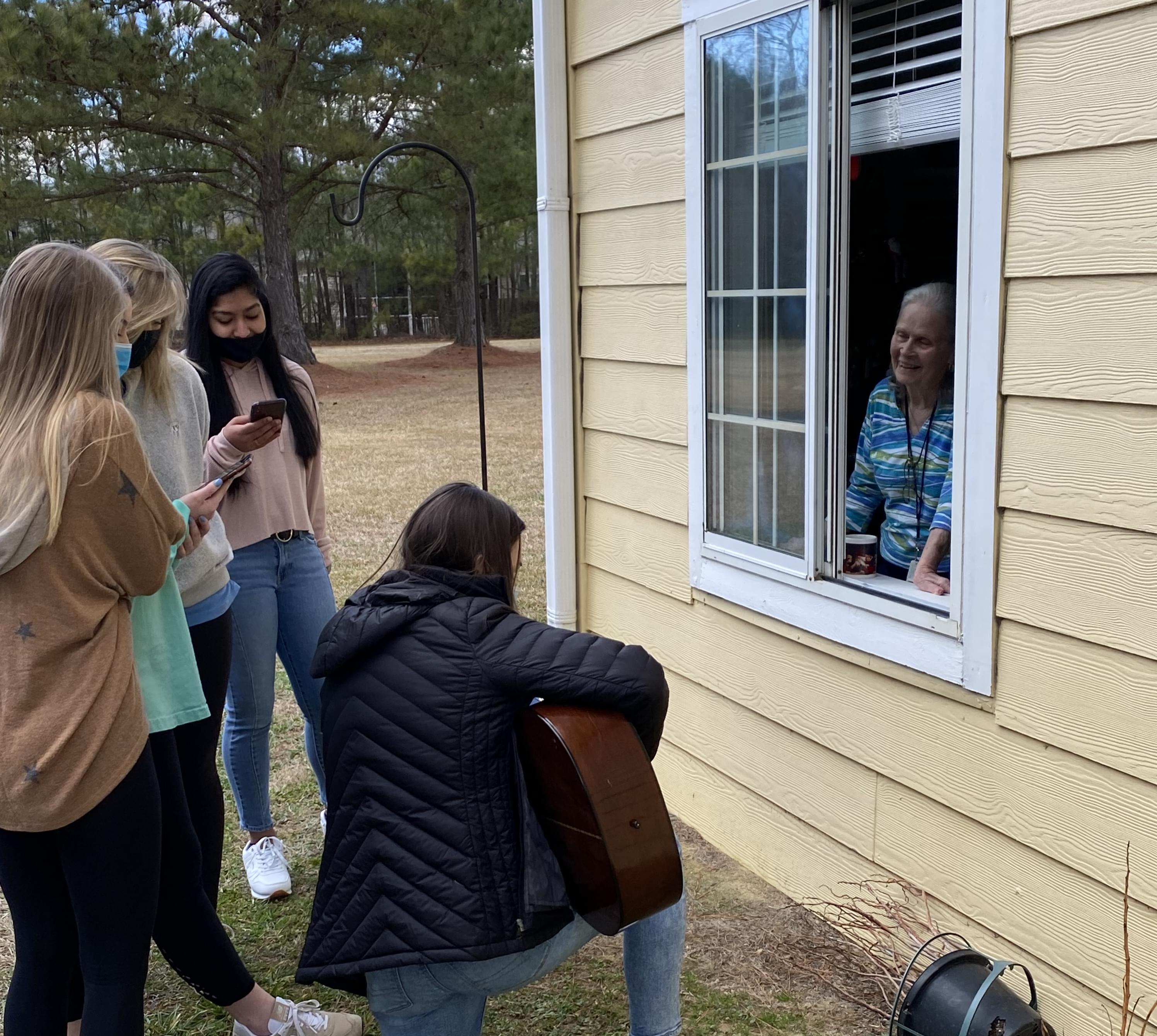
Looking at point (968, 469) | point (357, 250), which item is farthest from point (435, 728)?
point (357, 250)

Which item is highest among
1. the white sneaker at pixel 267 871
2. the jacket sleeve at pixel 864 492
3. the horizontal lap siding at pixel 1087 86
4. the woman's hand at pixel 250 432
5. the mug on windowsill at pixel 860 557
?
the horizontal lap siding at pixel 1087 86

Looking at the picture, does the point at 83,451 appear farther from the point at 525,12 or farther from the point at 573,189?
the point at 525,12

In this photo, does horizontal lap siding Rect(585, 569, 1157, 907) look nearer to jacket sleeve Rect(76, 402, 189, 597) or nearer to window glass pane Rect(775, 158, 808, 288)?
window glass pane Rect(775, 158, 808, 288)

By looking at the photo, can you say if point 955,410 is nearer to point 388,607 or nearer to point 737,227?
point 737,227

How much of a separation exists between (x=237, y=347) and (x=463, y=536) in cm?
128

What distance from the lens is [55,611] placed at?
6.06ft

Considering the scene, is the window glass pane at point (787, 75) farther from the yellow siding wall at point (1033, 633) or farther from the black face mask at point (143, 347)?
the black face mask at point (143, 347)

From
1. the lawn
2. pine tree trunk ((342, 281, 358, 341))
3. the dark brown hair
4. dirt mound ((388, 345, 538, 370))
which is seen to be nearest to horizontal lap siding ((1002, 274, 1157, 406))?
the dark brown hair

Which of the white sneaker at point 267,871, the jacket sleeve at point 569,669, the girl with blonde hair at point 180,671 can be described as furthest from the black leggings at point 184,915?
the white sneaker at point 267,871

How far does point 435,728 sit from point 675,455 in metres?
1.61

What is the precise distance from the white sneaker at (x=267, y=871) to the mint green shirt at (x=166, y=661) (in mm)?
1133

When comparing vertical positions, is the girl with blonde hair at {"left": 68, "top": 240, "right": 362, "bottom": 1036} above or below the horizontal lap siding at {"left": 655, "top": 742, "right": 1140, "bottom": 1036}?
above

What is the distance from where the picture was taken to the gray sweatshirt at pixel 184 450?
2.41m

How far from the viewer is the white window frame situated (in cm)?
221
